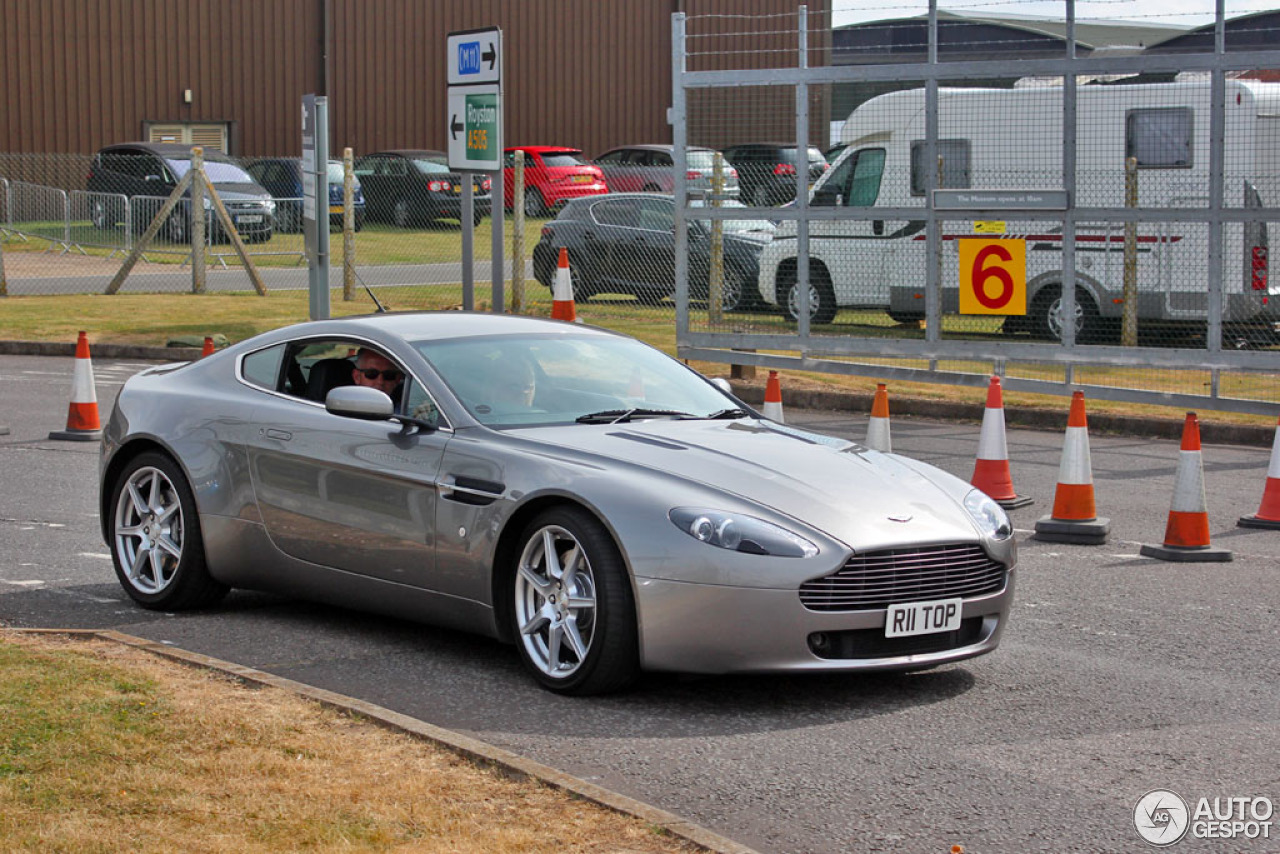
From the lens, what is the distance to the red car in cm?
3281

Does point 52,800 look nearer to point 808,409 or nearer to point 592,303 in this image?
point 808,409

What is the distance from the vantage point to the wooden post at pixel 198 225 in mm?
21609

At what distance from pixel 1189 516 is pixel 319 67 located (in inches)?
1360

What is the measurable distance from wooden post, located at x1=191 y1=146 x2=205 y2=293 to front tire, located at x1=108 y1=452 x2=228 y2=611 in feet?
48.7

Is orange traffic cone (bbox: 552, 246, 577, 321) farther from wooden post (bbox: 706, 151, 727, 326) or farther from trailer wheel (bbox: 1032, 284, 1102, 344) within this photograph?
trailer wheel (bbox: 1032, 284, 1102, 344)

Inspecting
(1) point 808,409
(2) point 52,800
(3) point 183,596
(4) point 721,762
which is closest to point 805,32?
(1) point 808,409

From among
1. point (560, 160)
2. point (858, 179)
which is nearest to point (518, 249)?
point (858, 179)

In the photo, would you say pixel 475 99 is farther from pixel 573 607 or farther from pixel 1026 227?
pixel 573 607

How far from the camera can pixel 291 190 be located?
33.7m

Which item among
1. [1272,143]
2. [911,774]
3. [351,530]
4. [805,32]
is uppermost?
[805,32]

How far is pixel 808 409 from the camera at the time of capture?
48.9ft

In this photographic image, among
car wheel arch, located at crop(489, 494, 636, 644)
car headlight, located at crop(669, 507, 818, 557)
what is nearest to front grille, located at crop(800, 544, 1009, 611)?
car headlight, located at crop(669, 507, 818, 557)

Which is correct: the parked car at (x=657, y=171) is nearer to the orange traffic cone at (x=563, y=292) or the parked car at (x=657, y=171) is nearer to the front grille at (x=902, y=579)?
the orange traffic cone at (x=563, y=292)

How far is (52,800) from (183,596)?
2816mm
